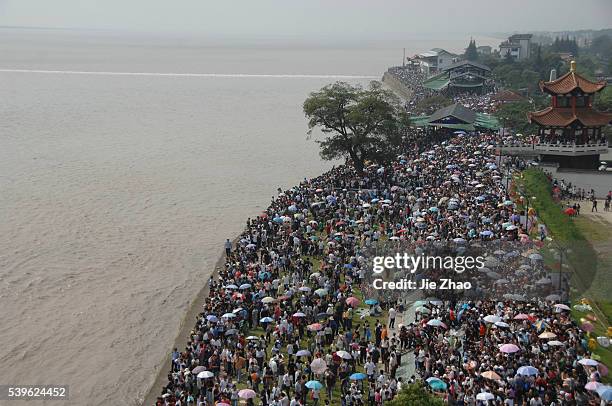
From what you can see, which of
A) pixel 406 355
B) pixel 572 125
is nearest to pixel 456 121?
pixel 572 125

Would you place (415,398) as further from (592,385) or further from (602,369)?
(602,369)

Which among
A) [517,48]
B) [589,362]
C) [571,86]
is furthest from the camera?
[517,48]

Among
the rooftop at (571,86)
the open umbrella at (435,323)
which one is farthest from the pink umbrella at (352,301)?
the rooftop at (571,86)

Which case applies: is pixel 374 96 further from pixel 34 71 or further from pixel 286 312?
pixel 34 71

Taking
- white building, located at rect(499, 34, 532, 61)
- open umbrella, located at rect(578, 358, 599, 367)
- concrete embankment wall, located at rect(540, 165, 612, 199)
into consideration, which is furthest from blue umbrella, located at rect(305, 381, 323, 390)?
white building, located at rect(499, 34, 532, 61)

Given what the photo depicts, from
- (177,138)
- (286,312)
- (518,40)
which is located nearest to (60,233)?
(286,312)

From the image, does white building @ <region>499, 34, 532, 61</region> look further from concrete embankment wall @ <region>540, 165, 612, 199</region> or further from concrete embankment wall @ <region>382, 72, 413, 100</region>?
concrete embankment wall @ <region>540, 165, 612, 199</region>
